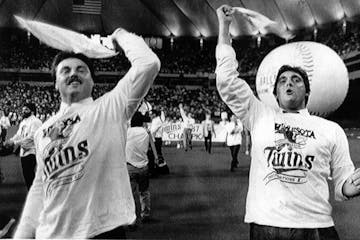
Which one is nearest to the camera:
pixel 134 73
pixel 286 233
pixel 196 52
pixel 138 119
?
pixel 134 73

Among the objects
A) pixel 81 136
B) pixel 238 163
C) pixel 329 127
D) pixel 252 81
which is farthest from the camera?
pixel 238 163

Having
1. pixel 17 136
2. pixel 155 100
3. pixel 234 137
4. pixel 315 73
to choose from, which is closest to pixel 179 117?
pixel 155 100

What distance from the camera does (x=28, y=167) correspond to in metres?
1.68

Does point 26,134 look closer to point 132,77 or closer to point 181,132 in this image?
point 181,132

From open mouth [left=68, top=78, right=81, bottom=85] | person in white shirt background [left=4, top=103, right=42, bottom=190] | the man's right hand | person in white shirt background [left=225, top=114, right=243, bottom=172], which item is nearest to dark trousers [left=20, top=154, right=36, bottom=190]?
person in white shirt background [left=4, top=103, right=42, bottom=190]

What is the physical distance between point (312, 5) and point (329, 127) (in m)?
0.75

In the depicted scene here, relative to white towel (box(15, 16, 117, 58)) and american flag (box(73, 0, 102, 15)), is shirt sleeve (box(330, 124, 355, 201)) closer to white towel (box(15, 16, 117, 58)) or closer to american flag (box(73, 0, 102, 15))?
white towel (box(15, 16, 117, 58))

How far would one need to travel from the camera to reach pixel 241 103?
1108 millimetres

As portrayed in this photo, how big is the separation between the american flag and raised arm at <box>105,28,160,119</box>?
72 cm

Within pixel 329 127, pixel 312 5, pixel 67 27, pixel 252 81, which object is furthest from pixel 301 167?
pixel 67 27

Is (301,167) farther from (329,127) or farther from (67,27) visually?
(67,27)

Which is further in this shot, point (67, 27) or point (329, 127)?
point (67, 27)

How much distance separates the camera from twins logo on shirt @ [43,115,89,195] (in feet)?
3.07

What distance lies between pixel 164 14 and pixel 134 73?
0.83m
